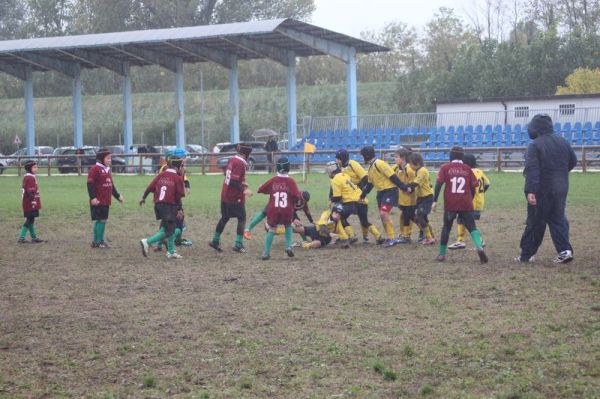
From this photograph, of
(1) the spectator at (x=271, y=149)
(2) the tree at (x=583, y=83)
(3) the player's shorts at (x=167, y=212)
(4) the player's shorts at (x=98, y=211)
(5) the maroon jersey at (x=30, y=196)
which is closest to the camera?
(3) the player's shorts at (x=167, y=212)

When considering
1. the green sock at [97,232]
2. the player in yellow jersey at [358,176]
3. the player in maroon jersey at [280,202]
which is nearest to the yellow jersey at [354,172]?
the player in yellow jersey at [358,176]

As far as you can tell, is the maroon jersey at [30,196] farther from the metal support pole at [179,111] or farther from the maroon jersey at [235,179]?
the metal support pole at [179,111]

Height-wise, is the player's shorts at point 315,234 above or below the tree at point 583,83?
below

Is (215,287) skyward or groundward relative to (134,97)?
groundward

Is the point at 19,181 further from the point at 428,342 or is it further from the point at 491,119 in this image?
the point at 428,342

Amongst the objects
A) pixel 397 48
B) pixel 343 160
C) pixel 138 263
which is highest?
pixel 397 48

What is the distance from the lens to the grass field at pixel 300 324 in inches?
287

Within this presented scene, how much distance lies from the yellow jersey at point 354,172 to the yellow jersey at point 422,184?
0.93 meters

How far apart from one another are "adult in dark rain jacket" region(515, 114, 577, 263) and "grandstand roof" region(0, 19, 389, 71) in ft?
91.3

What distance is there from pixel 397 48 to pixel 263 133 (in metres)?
30.8

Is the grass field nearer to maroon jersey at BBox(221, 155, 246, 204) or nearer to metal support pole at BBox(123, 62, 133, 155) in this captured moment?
maroon jersey at BBox(221, 155, 246, 204)

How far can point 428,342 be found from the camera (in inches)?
332

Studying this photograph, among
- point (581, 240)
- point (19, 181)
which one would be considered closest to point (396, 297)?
point (581, 240)

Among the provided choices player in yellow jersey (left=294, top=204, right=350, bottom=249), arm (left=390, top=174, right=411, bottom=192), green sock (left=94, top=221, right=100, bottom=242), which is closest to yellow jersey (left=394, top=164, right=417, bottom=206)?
arm (left=390, top=174, right=411, bottom=192)
